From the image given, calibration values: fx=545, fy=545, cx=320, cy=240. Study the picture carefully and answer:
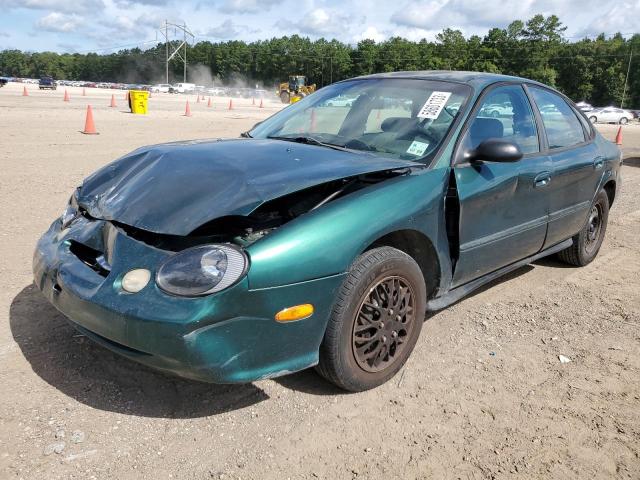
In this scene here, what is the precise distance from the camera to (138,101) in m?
22.5

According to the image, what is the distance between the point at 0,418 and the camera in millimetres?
2461

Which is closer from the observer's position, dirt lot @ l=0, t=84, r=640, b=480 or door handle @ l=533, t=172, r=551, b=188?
dirt lot @ l=0, t=84, r=640, b=480

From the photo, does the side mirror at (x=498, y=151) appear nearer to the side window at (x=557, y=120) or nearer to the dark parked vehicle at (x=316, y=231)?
the dark parked vehicle at (x=316, y=231)

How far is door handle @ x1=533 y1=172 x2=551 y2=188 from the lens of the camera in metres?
3.74

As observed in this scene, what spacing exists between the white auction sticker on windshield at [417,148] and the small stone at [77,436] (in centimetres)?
226

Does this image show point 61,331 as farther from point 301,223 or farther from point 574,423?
point 574,423

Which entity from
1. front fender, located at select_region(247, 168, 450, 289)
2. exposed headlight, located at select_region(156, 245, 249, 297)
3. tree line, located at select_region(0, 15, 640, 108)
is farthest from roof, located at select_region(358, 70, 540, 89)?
tree line, located at select_region(0, 15, 640, 108)

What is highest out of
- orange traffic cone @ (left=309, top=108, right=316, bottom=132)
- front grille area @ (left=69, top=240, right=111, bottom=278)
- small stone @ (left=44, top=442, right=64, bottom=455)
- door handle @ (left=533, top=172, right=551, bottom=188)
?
orange traffic cone @ (left=309, top=108, right=316, bottom=132)

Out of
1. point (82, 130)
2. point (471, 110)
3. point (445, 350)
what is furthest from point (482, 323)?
point (82, 130)

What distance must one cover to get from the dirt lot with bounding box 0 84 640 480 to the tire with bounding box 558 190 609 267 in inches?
35.3

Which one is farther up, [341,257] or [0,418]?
[341,257]

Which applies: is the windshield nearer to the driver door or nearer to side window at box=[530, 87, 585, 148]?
the driver door

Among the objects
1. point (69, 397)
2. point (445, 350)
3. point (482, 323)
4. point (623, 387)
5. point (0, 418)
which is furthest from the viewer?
point (482, 323)

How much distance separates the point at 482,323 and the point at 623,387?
961 mm
